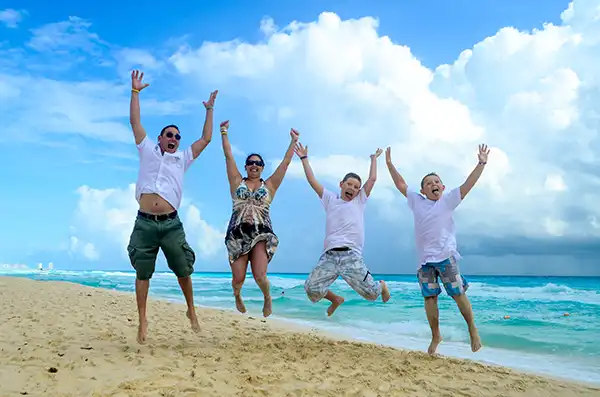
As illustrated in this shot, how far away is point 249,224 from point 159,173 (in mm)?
1259

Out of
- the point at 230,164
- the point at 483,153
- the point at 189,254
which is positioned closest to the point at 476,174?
the point at 483,153

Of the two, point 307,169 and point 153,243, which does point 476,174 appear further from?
point 153,243

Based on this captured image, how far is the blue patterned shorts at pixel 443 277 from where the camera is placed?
236 inches

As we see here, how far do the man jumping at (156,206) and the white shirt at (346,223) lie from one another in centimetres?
180

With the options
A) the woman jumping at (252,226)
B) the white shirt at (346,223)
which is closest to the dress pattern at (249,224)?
the woman jumping at (252,226)

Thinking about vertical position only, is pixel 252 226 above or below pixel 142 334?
above

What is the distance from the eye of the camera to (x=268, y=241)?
634 cm

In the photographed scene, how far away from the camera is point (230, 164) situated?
665cm

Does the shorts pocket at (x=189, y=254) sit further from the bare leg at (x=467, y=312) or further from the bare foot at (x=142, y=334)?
the bare leg at (x=467, y=312)

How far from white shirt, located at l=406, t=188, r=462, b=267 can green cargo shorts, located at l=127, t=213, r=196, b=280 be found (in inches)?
115

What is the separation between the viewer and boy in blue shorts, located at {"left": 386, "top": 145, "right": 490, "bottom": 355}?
601 cm

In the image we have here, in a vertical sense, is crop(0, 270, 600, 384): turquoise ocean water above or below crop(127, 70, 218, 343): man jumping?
below

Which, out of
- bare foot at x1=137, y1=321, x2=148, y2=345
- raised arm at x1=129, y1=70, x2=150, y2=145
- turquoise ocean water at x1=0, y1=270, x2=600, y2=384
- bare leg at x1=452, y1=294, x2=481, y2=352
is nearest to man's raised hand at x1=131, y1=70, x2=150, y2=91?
raised arm at x1=129, y1=70, x2=150, y2=145

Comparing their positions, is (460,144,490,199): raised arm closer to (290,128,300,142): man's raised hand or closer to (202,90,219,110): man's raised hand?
(290,128,300,142): man's raised hand
